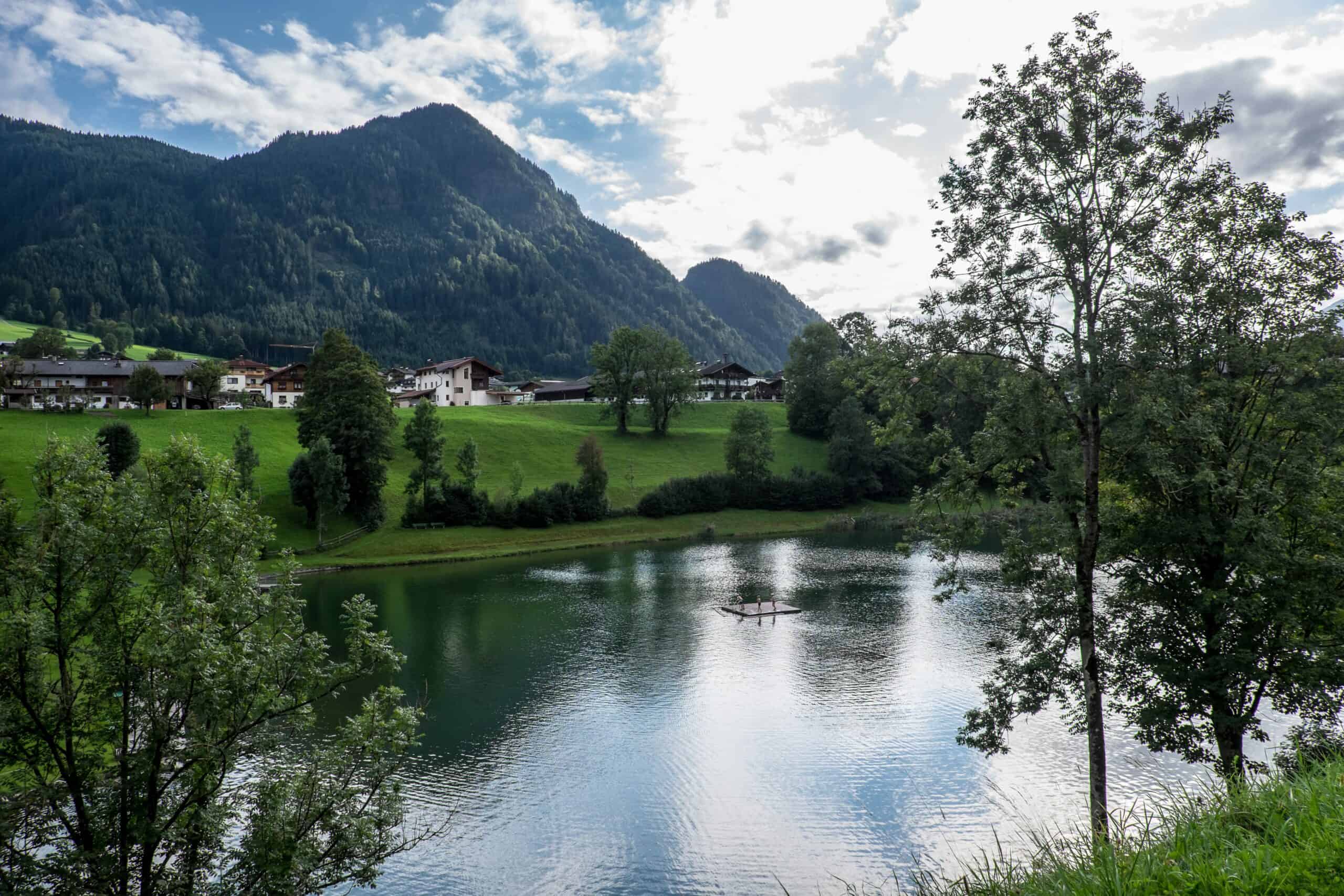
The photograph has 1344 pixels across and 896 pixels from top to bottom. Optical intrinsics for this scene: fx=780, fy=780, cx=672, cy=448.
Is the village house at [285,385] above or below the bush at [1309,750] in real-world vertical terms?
above

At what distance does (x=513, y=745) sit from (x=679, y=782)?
19.7 feet

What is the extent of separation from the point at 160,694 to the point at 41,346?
151637 millimetres

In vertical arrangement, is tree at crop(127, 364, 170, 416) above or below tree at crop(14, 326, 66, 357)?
below

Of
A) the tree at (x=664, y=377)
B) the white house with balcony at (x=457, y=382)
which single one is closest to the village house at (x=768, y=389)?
the tree at (x=664, y=377)

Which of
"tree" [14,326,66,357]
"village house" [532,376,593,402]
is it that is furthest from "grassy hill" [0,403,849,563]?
"tree" [14,326,66,357]

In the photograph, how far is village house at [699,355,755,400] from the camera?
463ft

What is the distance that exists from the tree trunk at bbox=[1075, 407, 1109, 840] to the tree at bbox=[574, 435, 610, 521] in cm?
6128

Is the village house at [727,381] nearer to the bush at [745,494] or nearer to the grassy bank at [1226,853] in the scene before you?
the bush at [745,494]

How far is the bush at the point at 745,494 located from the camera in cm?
8031

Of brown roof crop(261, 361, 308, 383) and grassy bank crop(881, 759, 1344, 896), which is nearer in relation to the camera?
grassy bank crop(881, 759, 1344, 896)

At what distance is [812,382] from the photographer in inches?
4318

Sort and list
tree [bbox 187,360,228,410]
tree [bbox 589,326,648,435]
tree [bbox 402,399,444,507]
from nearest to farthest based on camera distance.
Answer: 1. tree [bbox 402,399,444,507]
2. tree [bbox 187,360,228,410]
3. tree [bbox 589,326,648,435]

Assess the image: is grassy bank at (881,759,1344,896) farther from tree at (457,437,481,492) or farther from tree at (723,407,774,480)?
tree at (723,407,774,480)

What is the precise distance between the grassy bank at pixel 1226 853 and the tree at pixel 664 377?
96.3 meters
